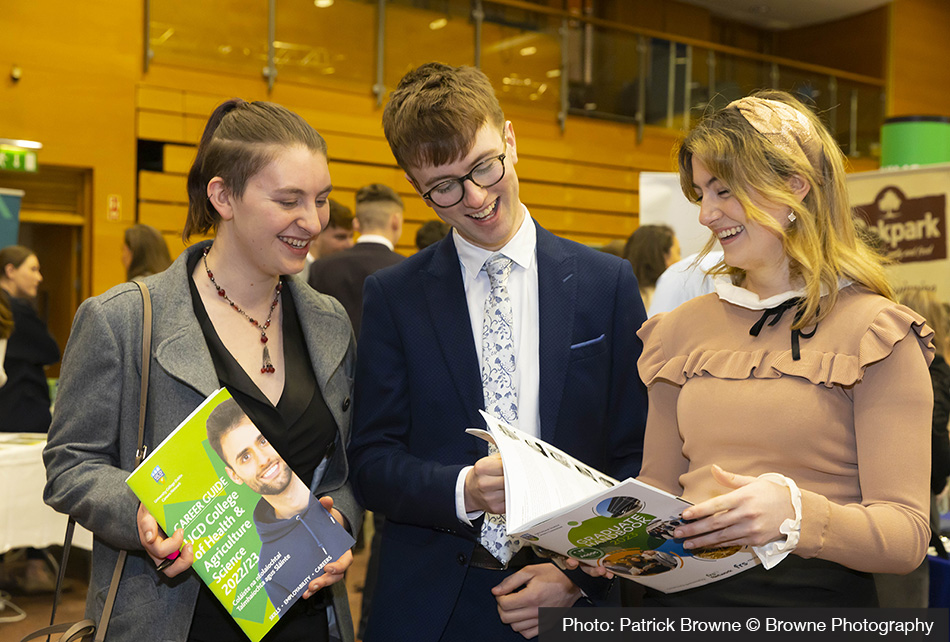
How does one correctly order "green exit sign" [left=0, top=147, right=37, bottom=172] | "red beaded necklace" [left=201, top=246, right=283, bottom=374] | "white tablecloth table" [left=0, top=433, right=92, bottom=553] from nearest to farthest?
"red beaded necklace" [left=201, top=246, right=283, bottom=374] → "white tablecloth table" [left=0, top=433, right=92, bottom=553] → "green exit sign" [left=0, top=147, right=37, bottom=172]

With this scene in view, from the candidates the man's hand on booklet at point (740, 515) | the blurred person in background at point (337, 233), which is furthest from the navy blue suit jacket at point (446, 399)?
the blurred person in background at point (337, 233)

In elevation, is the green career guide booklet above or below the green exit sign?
below

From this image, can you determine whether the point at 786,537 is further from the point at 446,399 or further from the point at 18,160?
the point at 18,160

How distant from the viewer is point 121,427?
1.61 metres

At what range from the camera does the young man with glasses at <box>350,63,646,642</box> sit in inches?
64.4

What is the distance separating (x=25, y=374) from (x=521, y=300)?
4261 mm

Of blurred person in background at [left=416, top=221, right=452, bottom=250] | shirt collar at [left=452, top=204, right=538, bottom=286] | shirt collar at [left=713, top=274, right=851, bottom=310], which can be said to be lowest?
shirt collar at [left=713, top=274, right=851, bottom=310]

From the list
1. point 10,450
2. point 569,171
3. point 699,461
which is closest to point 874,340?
point 699,461

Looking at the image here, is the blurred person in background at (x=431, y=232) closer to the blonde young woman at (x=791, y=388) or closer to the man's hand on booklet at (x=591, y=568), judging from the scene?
the blonde young woman at (x=791, y=388)

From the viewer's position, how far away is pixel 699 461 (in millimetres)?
1461

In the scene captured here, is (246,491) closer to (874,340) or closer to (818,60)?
(874,340)

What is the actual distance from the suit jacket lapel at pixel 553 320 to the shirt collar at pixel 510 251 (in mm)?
25

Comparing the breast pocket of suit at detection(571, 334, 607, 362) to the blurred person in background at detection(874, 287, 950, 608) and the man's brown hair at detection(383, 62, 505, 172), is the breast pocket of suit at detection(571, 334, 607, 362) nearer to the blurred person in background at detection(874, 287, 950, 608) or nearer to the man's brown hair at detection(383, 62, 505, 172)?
the man's brown hair at detection(383, 62, 505, 172)

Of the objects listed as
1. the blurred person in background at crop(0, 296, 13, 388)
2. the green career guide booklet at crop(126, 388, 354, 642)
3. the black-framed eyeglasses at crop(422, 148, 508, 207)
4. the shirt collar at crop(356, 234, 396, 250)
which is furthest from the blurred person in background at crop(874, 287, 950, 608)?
the blurred person in background at crop(0, 296, 13, 388)
